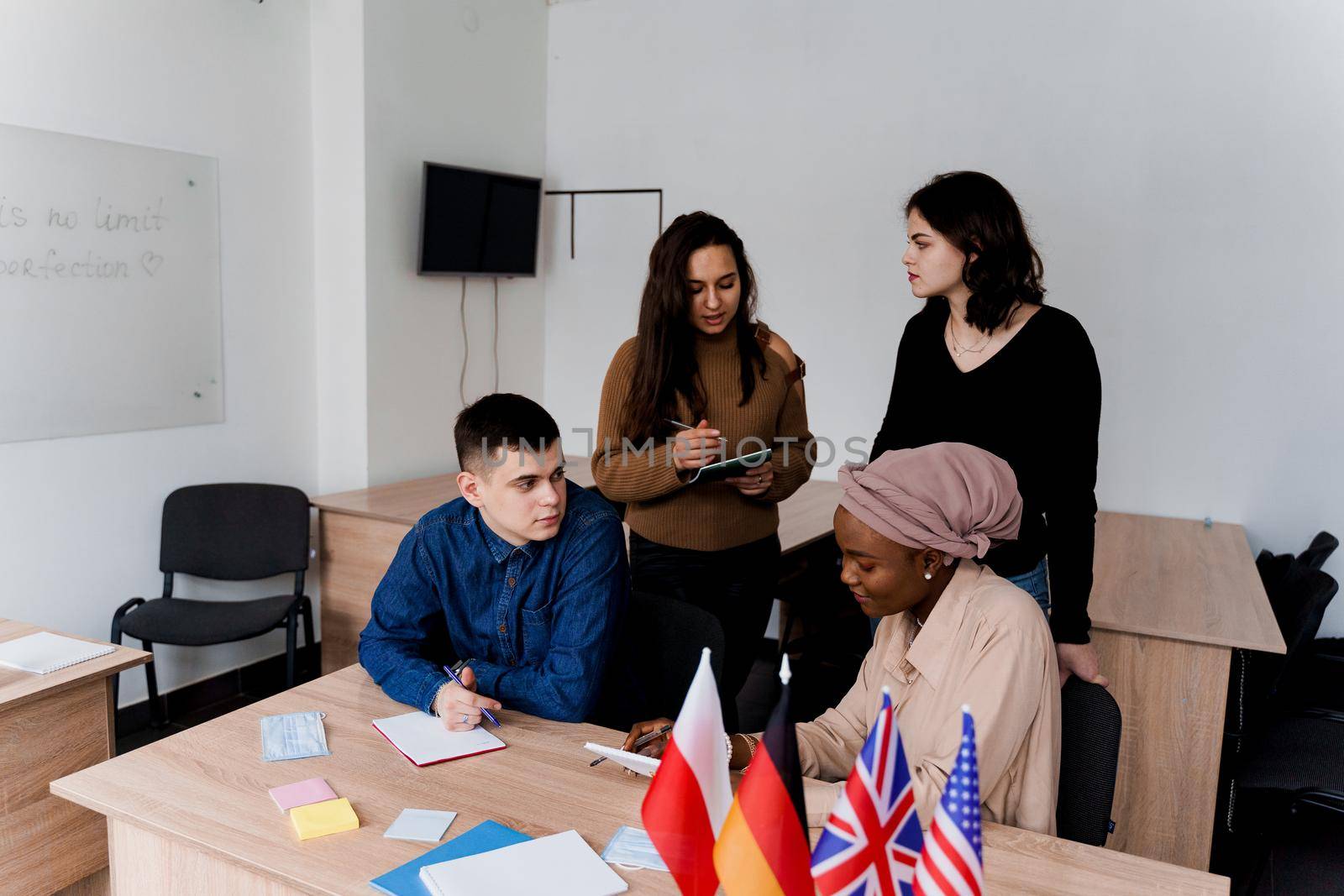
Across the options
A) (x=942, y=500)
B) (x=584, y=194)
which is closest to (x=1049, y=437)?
(x=942, y=500)

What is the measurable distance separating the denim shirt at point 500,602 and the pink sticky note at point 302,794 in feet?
1.12

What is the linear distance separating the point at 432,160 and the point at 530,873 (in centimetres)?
345

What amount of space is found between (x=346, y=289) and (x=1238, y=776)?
3.35m

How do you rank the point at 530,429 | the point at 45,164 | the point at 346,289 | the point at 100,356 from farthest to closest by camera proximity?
the point at 346,289
the point at 100,356
the point at 45,164
the point at 530,429

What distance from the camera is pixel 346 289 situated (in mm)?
3928

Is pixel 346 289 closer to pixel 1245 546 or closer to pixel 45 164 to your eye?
pixel 45 164

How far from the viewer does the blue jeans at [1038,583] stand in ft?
6.44

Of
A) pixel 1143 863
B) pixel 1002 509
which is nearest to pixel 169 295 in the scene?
pixel 1002 509

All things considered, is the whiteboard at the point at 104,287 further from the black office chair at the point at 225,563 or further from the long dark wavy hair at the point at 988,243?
the long dark wavy hair at the point at 988,243

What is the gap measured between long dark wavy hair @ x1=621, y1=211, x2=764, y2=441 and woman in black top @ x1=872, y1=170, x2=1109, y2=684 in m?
0.49

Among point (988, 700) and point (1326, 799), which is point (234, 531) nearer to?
point (988, 700)

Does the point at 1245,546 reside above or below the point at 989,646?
below

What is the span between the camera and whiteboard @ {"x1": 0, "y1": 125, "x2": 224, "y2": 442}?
2.98 meters

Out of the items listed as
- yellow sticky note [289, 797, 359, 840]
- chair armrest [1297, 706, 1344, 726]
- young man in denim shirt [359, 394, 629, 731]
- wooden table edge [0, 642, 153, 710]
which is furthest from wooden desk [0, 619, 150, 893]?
chair armrest [1297, 706, 1344, 726]
